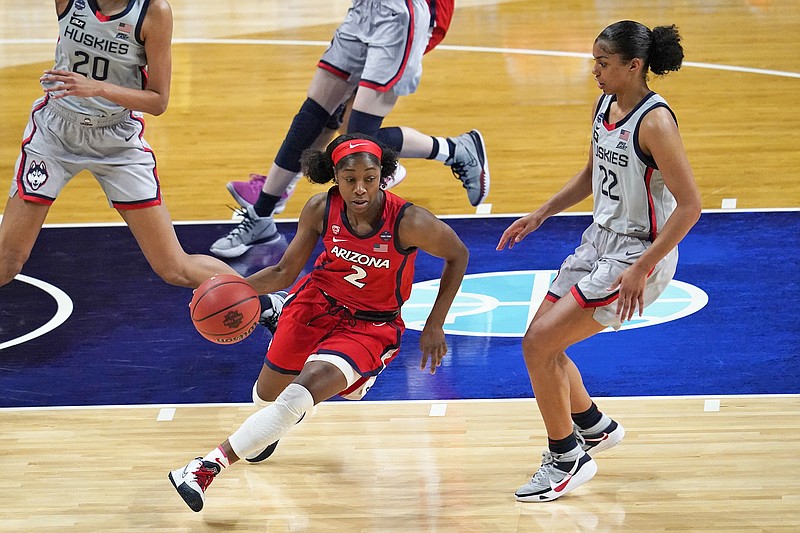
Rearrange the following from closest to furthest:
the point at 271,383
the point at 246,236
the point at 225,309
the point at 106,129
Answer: the point at 225,309 → the point at 271,383 → the point at 106,129 → the point at 246,236

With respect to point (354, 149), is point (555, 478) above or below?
below

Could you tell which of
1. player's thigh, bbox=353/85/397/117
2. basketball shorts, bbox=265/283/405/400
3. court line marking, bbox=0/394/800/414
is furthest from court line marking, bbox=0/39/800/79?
basketball shorts, bbox=265/283/405/400

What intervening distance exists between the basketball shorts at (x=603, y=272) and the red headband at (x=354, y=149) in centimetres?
85

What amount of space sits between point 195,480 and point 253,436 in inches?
10.0

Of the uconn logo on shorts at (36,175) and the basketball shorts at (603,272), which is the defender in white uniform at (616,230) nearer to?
the basketball shorts at (603,272)

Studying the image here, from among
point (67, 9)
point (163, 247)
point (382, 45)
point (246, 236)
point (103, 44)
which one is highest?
point (67, 9)

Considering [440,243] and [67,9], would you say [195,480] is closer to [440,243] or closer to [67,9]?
[440,243]

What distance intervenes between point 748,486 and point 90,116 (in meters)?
3.19

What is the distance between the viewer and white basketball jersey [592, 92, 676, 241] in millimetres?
4598

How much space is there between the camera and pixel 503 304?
22.2 ft

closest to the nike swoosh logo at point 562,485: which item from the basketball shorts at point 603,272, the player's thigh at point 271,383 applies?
the basketball shorts at point 603,272

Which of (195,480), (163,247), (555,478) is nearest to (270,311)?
(163,247)

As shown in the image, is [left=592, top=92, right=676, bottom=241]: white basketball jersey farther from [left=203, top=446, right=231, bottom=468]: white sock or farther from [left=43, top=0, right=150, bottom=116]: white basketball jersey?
[left=43, top=0, right=150, bottom=116]: white basketball jersey

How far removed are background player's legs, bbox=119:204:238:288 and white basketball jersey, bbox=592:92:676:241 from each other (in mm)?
1870
